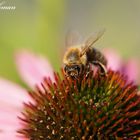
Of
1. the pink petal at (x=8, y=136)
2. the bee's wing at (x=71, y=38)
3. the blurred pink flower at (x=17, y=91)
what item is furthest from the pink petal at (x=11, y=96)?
the bee's wing at (x=71, y=38)

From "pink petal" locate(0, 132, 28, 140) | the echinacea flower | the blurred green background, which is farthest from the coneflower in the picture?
the blurred green background

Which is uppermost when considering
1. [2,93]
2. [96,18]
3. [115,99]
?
[96,18]

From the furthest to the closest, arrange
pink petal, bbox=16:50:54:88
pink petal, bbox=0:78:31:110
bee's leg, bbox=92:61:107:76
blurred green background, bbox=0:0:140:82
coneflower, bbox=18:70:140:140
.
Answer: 1. blurred green background, bbox=0:0:140:82
2. pink petal, bbox=16:50:54:88
3. pink petal, bbox=0:78:31:110
4. bee's leg, bbox=92:61:107:76
5. coneflower, bbox=18:70:140:140

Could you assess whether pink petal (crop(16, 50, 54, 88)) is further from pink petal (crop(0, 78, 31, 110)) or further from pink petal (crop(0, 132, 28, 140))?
pink petal (crop(0, 132, 28, 140))

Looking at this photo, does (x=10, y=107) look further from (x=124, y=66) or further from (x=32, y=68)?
(x=124, y=66)

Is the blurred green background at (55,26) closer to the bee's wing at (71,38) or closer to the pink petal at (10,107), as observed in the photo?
the pink petal at (10,107)

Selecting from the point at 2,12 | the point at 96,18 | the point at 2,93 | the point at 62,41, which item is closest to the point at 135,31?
the point at 96,18

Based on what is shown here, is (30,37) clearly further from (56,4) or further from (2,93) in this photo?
(2,93)

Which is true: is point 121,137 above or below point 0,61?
below
